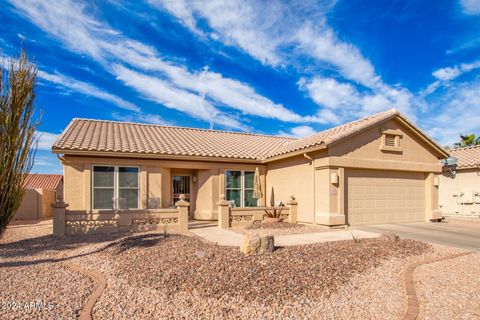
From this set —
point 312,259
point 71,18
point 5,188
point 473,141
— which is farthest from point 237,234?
point 473,141

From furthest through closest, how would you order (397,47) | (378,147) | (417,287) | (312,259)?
(397,47)
(378,147)
(312,259)
(417,287)

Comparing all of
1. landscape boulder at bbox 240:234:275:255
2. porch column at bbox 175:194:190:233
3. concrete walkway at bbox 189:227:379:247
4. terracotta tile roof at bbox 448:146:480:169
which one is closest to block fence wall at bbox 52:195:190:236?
porch column at bbox 175:194:190:233

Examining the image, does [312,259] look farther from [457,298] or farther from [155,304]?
[155,304]

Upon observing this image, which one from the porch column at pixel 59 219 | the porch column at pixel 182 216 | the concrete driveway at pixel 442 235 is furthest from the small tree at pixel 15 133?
the concrete driveway at pixel 442 235

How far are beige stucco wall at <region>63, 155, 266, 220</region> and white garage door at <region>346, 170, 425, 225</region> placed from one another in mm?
4925

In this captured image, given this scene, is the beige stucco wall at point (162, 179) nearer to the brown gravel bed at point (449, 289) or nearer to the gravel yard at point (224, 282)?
the gravel yard at point (224, 282)

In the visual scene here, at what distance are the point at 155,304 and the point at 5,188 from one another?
7.91 meters

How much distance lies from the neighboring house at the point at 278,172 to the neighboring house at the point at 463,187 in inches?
152

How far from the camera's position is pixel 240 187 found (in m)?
16.0

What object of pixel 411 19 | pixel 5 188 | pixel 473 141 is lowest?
pixel 5 188

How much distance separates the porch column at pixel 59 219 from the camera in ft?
34.7

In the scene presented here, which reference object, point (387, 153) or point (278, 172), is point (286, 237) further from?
point (387, 153)

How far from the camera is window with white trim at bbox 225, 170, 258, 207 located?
15750 millimetres

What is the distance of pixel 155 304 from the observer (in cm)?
466
